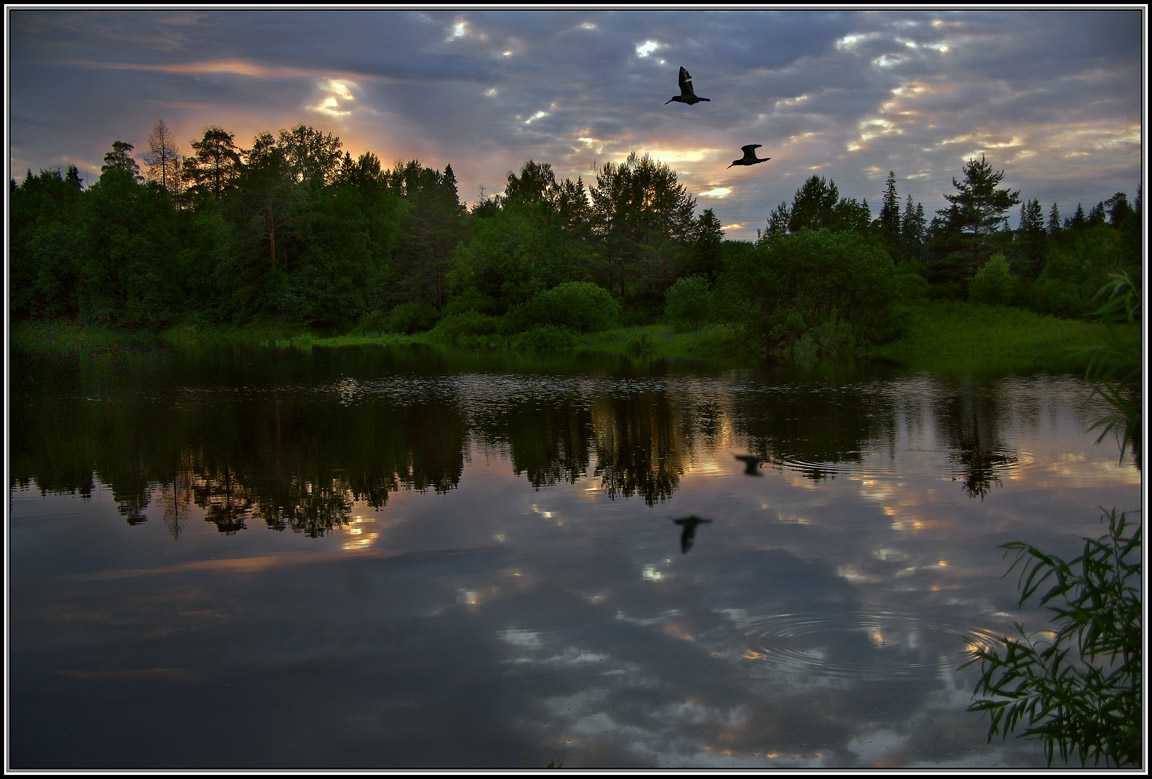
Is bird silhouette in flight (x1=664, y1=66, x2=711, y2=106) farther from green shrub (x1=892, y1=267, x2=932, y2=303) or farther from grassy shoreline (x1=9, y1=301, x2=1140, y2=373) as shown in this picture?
green shrub (x1=892, y1=267, x2=932, y2=303)

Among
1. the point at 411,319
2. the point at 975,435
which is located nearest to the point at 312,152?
the point at 411,319

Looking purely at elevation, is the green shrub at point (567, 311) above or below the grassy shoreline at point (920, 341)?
above

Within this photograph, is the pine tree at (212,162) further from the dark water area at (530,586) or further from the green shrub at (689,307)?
the dark water area at (530,586)

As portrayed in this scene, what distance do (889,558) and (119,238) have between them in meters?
62.4

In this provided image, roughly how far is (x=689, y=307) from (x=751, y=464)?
125 feet

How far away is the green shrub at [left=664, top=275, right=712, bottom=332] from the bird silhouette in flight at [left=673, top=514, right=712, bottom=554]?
125 ft

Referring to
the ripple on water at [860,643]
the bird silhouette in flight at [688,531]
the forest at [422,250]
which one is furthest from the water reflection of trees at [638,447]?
the forest at [422,250]

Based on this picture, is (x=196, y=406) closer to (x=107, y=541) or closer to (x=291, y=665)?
(x=107, y=541)

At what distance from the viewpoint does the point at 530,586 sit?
9008mm

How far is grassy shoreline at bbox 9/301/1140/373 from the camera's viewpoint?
3481cm

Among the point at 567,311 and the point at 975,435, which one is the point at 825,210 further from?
the point at 975,435

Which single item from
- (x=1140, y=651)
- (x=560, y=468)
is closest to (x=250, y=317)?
(x=560, y=468)

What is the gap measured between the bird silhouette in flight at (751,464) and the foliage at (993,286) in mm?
37116

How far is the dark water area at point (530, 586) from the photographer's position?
20.2 feet
